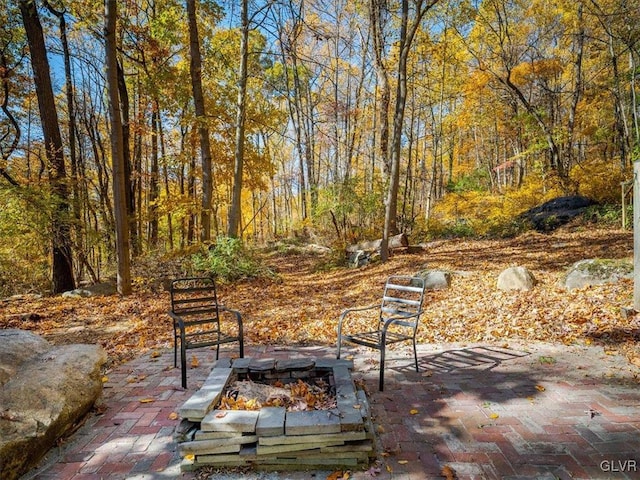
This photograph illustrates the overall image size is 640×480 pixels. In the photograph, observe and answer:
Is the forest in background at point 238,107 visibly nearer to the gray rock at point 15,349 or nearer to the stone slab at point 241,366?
the stone slab at point 241,366

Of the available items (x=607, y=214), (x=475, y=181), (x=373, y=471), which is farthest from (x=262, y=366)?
(x=475, y=181)

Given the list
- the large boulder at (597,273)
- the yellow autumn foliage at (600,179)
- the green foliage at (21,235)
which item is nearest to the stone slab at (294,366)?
the large boulder at (597,273)

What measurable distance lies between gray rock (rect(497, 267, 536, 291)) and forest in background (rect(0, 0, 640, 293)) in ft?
11.8

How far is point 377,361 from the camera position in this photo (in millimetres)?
3873

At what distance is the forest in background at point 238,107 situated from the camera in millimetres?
7977

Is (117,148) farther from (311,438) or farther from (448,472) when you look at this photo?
(448,472)

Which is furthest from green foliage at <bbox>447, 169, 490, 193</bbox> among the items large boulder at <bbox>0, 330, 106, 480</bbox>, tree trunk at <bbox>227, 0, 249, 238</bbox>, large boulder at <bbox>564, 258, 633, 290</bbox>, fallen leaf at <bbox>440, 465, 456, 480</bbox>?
large boulder at <bbox>0, 330, 106, 480</bbox>

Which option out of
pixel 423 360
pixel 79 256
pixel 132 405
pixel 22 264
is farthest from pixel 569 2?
pixel 22 264

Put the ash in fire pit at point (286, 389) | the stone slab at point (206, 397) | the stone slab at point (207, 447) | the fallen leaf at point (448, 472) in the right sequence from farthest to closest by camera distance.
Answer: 1. the ash in fire pit at point (286, 389)
2. the stone slab at point (206, 397)
3. the stone slab at point (207, 447)
4. the fallen leaf at point (448, 472)

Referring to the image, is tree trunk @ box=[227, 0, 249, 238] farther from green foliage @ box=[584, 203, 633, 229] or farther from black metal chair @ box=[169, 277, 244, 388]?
green foliage @ box=[584, 203, 633, 229]

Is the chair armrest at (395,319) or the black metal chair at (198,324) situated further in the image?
the black metal chair at (198,324)

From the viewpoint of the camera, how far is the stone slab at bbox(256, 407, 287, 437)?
2.05 metres

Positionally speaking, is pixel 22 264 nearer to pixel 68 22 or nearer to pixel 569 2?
pixel 68 22

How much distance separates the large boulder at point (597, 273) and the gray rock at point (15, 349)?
664 centimetres
